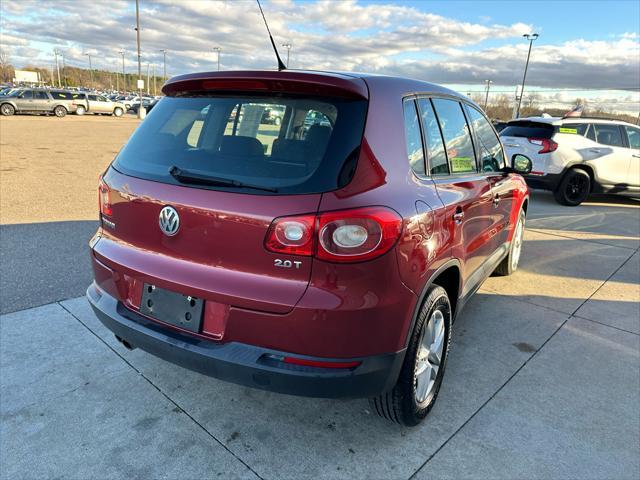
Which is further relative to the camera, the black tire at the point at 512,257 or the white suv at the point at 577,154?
the white suv at the point at 577,154

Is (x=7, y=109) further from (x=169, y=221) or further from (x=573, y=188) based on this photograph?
(x=169, y=221)

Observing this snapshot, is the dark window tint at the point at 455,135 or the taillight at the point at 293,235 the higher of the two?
the dark window tint at the point at 455,135

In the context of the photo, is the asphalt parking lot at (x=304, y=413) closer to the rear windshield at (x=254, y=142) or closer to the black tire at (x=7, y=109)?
the rear windshield at (x=254, y=142)

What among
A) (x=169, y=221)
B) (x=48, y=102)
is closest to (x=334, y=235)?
(x=169, y=221)

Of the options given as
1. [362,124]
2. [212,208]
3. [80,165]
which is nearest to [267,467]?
[212,208]

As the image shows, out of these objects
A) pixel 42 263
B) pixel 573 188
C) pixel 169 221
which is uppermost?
pixel 169 221

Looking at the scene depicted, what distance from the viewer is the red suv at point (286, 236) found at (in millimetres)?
1966

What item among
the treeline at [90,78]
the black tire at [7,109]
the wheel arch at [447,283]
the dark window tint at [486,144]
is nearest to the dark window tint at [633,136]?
the dark window tint at [486,144]

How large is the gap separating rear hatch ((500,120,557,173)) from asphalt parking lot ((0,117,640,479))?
6.00 m

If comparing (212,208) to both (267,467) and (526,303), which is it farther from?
(526,303)

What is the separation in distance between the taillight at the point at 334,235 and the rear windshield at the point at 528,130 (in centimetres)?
886

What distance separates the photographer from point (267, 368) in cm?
202

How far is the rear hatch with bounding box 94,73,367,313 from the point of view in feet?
6.55

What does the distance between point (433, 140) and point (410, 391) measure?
1353 millimetres
